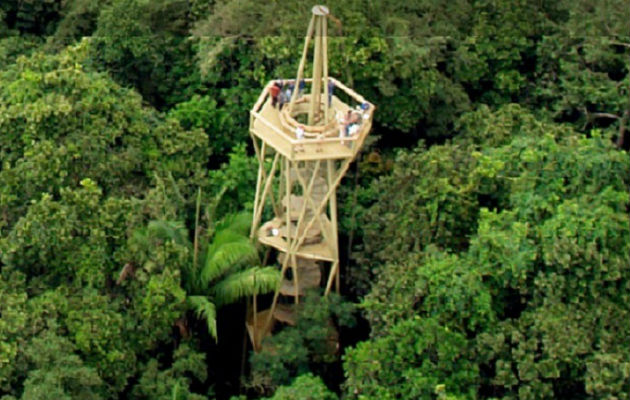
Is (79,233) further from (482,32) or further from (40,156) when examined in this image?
(482,32)

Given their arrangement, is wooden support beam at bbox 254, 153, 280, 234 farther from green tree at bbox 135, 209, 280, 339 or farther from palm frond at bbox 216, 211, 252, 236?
green tree at bbox 135, 209, 280, 339

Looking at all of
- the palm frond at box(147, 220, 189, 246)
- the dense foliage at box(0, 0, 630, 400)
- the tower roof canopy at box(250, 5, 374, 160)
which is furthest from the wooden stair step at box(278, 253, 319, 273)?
the tower roof canopy at box(250, 5, 374, 160)

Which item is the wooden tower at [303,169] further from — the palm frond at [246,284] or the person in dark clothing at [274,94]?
the palm frond at [246,284]

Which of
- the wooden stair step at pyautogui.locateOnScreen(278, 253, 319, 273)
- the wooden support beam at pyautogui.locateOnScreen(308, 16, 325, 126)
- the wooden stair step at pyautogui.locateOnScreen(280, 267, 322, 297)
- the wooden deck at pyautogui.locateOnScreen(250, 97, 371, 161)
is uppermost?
the wooden support beam at pyautogui.locateOnScreen(308, 16, 325, 126)

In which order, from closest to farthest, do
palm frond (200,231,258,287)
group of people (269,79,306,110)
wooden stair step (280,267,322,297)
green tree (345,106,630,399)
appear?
1. green tree (345,106,630,399)
2. palm frond (200,231,258,287)
3. group of people (269,79,306,110)
4. wooden stair step (280,267,322,297)

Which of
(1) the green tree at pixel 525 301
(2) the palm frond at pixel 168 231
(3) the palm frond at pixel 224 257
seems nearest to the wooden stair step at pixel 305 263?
(3) the palm frond at pixel 224 257

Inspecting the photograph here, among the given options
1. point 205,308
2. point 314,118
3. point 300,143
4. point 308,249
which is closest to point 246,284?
point 205,308

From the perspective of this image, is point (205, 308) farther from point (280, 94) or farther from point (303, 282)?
point (280, 94)
